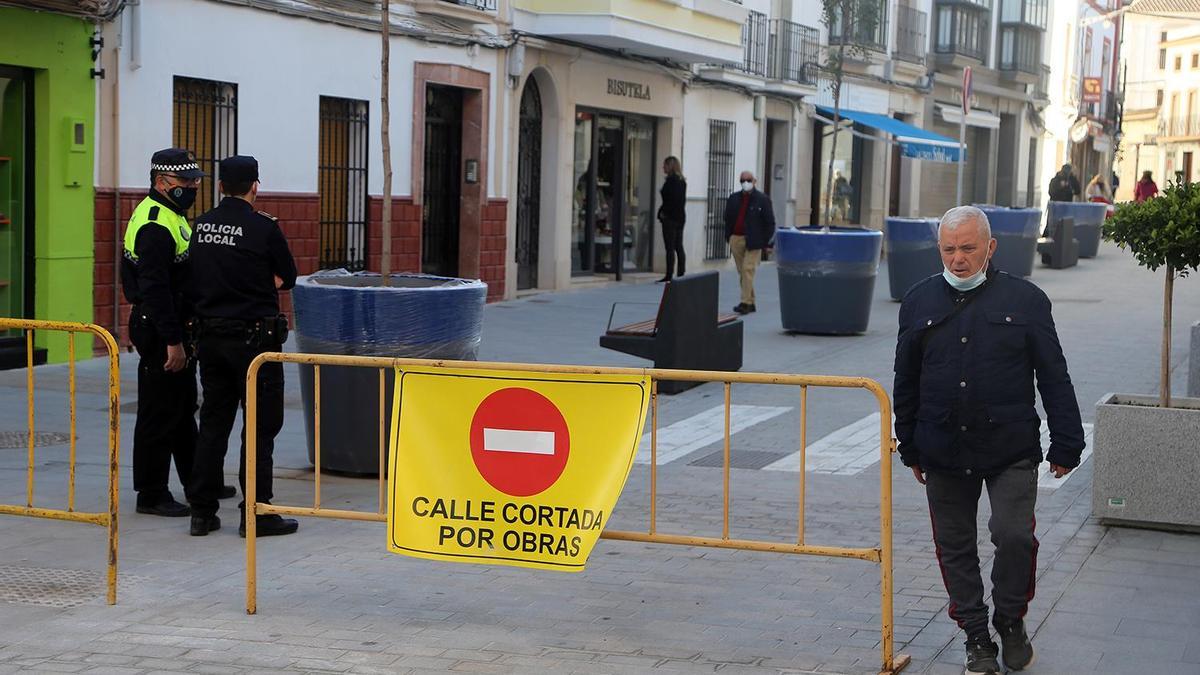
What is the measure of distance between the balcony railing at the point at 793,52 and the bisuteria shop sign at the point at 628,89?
17.4ft

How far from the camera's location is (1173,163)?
86.0 meters

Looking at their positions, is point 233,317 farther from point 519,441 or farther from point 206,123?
point 206,123

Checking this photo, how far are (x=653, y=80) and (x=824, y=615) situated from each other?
19.4 m

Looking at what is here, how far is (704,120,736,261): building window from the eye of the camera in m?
28.0

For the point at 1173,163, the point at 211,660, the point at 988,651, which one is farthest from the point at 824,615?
the point at 1173,163

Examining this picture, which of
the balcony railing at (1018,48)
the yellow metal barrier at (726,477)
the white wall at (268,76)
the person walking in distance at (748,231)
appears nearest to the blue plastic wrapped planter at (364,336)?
the yellow metal barrier at (726,477)

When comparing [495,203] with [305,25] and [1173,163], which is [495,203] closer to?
[305,25]

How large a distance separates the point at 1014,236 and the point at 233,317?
19.8 metres

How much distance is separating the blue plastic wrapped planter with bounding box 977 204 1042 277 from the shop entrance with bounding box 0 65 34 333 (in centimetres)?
1569

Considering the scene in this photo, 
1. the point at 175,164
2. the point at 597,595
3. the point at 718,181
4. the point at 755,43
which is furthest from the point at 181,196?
the point at 755,43

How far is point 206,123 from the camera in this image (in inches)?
618

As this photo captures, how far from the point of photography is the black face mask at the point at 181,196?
791 centimetres

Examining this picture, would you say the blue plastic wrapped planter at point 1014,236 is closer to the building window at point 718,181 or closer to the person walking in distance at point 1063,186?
the building window at point 718,181

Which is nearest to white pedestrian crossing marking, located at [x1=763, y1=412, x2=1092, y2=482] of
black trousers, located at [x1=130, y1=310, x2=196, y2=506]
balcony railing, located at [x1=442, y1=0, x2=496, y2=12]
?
black trousers, located at [x1=130, y1=310, x2=196, y2=506]
